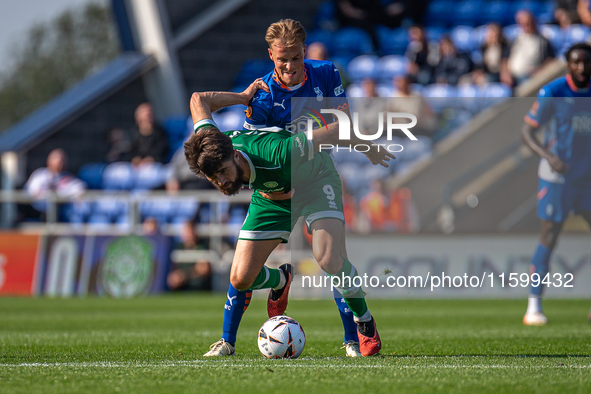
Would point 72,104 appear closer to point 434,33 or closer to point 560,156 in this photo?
point 434,33

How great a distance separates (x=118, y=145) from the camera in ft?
53.2

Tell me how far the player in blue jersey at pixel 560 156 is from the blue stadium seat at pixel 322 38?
1098 centimetres

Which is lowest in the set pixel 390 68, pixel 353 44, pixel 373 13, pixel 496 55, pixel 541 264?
pixel 541 264

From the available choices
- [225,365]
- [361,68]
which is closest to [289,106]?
[225,365]

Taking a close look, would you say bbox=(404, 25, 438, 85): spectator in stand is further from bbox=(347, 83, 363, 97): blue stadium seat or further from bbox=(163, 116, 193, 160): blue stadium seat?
bbox=(163, 116, 193, 160): blue stadium seat

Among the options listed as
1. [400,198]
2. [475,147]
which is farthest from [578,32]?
[400,198]

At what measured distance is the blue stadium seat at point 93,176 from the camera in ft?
53.3

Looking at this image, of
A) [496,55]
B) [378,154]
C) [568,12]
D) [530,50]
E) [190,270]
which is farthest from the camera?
[568,12]

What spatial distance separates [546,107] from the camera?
7309 millimetres

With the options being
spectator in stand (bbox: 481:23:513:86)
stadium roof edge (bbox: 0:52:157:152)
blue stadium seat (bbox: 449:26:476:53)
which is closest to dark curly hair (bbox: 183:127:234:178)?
spectator in stand (bbox: 481:23:513:86)

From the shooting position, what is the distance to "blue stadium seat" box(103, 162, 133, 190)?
614 inches

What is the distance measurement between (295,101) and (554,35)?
12064 mm

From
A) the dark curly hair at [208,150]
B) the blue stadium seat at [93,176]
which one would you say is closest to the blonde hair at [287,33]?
the dark curly hair at [208,150]

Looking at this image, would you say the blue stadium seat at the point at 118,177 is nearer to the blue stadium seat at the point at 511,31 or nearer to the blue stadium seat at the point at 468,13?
the blue stadium seat at the point at 468,13
